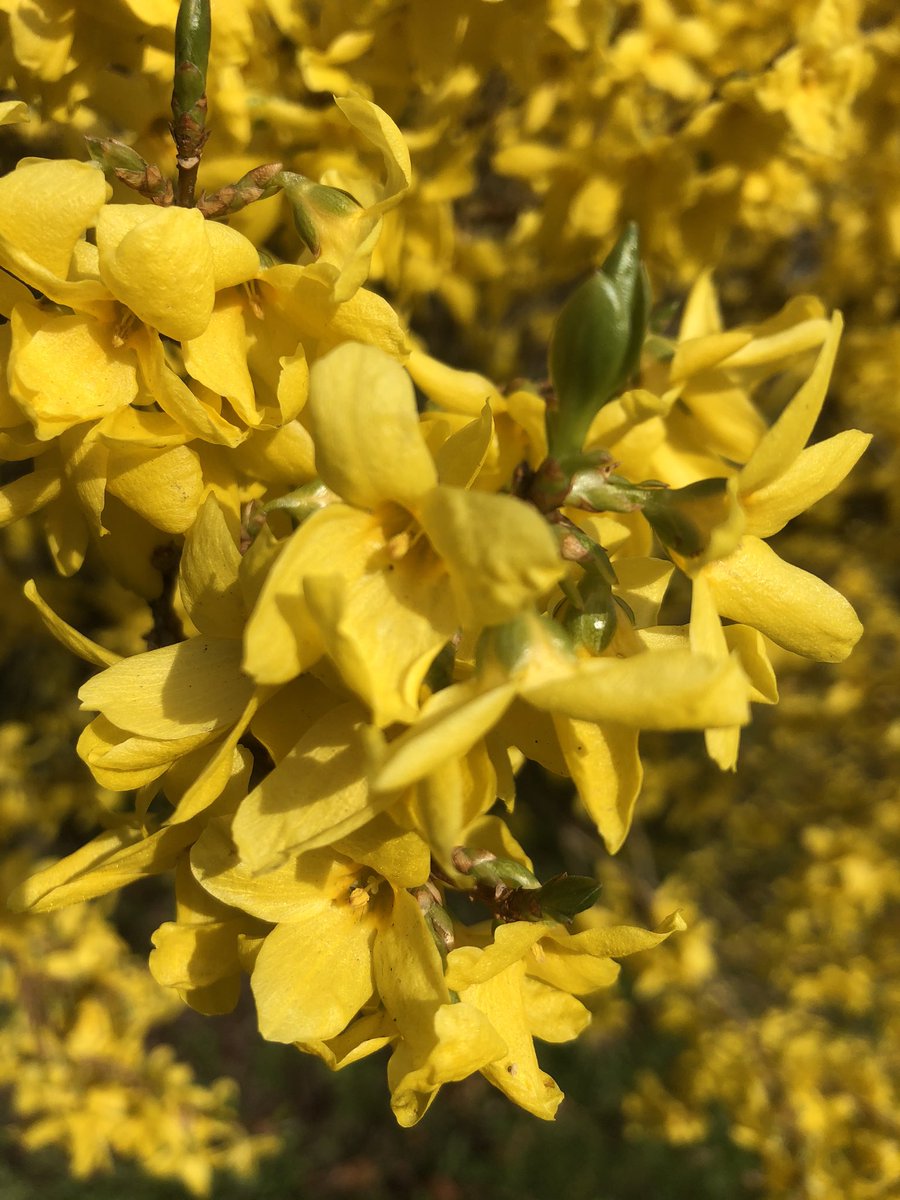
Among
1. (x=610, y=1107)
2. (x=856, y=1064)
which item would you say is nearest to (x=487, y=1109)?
(x=610, y=1107)

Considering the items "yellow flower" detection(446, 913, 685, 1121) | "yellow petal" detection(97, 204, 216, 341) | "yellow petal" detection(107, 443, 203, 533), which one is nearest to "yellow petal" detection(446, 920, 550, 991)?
"yellow flower" detection(446, 913, 685, 1121)

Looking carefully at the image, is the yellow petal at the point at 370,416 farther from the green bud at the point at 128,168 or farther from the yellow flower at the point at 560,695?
the green bud at the point at 128,168

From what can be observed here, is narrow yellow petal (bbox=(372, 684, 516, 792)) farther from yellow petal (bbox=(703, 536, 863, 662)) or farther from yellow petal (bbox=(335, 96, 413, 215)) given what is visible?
yellow petal (bbox=(335, 96, 413, 215))

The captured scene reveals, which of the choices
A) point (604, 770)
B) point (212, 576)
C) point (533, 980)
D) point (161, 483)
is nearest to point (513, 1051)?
point (533, 980)

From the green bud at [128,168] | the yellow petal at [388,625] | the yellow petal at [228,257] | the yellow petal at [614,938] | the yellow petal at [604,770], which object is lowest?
the yellow petal at [614,938]

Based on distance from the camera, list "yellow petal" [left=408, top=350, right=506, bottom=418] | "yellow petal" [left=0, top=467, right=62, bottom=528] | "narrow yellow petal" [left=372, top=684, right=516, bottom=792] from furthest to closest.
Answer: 1. "yellow petal" [left=408, top=350, right=506, bottom=418]
2. "yellow petal" [left=0, top=467, right=62, bottom=528]
3. "narrow yellow petal" [left=372, top=684, right=516, bottom=792]

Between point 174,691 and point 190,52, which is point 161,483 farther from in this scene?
point 190,52

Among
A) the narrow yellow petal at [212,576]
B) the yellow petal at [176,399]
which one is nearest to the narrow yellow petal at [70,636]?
the narrow yellow petal at [212,576]

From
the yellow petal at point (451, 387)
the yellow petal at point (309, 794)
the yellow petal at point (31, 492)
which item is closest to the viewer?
the yellow petal at point (309, 794)
